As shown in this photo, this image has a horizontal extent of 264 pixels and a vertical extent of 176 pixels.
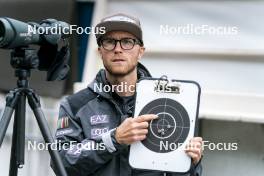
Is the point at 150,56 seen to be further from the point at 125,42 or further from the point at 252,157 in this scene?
the point at 125,42

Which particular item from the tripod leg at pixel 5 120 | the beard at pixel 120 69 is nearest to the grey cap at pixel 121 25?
the beard at pixel 120 69

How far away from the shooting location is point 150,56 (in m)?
3.00

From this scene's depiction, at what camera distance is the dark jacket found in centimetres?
196

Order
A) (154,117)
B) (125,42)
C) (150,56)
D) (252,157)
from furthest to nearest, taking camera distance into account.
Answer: (150,56), (252,157), (125,42), (154,117)

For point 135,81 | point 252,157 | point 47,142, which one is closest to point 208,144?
point 252,157

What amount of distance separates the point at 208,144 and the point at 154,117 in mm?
1014

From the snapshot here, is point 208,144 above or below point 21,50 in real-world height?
below

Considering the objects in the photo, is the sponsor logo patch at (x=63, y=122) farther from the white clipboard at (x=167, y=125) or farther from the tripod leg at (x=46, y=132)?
the white clipboard at (x=167, y=125)

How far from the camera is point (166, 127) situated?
6.36 ft

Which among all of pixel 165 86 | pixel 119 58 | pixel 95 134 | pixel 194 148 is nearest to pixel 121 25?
pixel 119 58

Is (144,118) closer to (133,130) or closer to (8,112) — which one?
(133,130)

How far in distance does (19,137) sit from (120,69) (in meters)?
0.39

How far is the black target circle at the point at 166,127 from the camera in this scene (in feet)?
6.33

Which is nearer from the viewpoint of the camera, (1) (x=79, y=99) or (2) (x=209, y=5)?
(1) (x=79, y=99)
